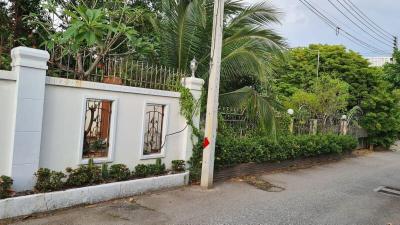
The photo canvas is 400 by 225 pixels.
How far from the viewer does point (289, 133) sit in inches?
487

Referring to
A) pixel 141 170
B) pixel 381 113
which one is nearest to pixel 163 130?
pixel 141 170

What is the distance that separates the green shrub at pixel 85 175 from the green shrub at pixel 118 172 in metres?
0.25

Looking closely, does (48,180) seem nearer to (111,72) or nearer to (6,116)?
(6,116)

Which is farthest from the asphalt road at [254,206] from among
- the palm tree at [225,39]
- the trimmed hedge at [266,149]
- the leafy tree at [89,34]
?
the palm tree at [225,39]

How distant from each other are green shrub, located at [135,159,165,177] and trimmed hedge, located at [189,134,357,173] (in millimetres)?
863

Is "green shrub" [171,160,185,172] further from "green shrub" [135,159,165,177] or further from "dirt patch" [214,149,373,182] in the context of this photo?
"dirt patch" [214,149,373,182]

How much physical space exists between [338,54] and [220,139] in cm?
1713

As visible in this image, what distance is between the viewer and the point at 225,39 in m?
10.1

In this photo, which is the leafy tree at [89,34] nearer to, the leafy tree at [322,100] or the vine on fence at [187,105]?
the vine on fence at [187,105]

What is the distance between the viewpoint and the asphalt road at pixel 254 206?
591 centimetres

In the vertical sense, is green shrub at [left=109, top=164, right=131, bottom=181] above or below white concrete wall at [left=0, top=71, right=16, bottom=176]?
below

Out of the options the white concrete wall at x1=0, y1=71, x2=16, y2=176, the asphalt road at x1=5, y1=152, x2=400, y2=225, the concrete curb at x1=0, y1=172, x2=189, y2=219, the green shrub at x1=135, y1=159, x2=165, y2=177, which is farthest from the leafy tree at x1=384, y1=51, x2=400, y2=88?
the white concrete wall at x1=0, y1=71, x2=16, y2=176

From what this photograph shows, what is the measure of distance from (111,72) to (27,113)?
6.17ft

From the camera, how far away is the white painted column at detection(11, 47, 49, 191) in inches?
215
